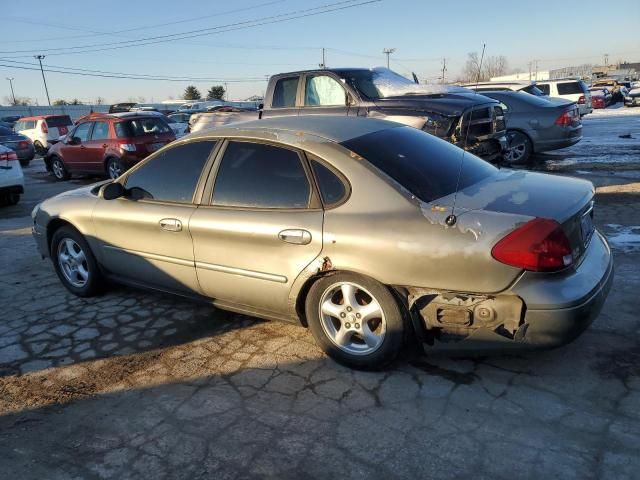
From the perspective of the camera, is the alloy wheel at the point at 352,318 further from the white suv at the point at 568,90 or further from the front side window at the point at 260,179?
the white suv at the point at 568,90

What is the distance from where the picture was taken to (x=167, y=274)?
4164mm

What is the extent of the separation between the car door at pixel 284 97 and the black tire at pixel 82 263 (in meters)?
4.78

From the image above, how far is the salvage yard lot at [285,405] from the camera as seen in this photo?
8.29 feet

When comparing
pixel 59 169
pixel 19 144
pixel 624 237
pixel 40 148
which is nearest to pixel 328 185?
pixel 624 237

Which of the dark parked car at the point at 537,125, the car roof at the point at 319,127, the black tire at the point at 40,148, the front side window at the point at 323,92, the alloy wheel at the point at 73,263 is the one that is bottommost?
the black tire at the point at 40,148

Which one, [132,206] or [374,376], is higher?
[132,206]

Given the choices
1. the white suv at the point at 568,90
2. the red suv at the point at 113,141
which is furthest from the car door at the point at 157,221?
the white suv at the point at 568,90

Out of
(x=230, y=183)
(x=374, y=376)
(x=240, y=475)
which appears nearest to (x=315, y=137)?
(x=230, y=183)

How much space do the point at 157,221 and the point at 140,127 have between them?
9525mm

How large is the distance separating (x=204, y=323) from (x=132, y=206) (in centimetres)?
113

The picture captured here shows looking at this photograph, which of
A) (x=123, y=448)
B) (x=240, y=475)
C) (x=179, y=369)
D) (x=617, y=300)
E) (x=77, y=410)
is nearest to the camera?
(x=240, y=475)

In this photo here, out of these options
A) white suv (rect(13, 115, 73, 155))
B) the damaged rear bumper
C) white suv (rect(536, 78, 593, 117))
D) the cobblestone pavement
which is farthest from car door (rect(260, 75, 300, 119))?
white suv (rect(13, 115, 73, 155))

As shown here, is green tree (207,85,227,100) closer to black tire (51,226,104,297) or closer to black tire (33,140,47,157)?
black tire (33,140,47,157)

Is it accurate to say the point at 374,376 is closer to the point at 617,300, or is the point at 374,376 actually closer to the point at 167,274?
the point at 167,274
